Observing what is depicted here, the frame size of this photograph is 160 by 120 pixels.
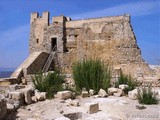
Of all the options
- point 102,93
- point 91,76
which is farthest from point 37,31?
point 102,93

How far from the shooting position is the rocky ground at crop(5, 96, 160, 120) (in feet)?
25.8

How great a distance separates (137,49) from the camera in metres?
20.5

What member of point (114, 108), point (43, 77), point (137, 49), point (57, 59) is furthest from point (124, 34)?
point (114, 108)

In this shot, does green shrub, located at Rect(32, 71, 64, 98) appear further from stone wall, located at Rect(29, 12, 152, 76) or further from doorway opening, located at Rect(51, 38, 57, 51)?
doorway opening, located at Rect(51, 38, 57, 51)

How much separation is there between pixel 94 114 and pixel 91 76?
→ 4.07 meters

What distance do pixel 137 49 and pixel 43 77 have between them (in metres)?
10.1

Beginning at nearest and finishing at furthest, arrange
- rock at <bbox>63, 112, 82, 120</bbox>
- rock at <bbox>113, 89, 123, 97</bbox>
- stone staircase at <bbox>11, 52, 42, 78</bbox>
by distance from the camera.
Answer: rock at <bbox>63, 112, 82, 120</bbox> < rock at <bbox>113, 89, 123, 97</bbox> < stone staircase at <bbox>11, 52, 42, 78</bbox>

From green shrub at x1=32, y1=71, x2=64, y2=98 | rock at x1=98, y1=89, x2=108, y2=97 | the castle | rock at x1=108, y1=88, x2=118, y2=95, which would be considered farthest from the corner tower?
rock at x1=98, y1=89, x2=108, y2=97

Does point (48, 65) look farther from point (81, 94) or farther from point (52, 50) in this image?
point (81, 94)

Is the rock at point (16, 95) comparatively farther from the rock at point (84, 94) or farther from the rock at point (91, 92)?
the rock at point (91, 92)

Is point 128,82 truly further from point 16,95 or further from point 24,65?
point 24,65

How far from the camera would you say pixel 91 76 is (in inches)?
476

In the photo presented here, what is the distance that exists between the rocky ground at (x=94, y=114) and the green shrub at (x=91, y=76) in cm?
206

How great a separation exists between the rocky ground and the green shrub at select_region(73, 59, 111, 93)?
2.06 m
